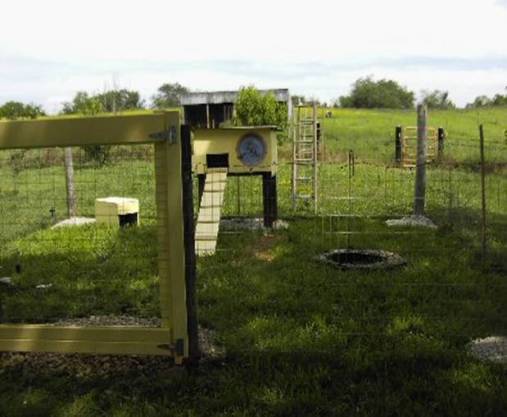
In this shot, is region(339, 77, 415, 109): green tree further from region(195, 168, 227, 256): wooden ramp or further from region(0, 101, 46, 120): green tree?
region(195, 168, 227, 256): wooden ramp

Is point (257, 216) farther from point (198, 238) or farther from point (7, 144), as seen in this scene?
point (7, 144)

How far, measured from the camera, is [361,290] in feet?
22.2

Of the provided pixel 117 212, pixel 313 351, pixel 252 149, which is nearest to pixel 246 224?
pixel 252 149

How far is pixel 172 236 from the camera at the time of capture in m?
4.54

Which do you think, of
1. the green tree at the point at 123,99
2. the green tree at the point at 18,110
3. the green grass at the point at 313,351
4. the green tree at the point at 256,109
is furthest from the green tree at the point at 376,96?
the green grass at the point at 313,351

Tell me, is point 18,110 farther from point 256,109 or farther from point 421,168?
point 421,168

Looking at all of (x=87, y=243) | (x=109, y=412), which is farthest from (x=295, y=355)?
(x=87, y=243)

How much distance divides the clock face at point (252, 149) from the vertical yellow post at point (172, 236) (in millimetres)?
6745

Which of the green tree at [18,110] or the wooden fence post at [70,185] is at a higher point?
the green tree at [18,110]

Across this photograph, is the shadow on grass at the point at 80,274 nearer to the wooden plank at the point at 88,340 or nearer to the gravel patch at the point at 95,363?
the gravel patch at the point at 95,363

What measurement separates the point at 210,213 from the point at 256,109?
734 inches

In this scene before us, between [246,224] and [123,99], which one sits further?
[123,99]

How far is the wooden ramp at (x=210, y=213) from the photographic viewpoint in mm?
9164

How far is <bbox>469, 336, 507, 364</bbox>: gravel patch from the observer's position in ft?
15.7
